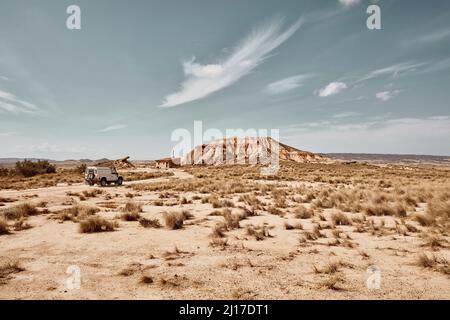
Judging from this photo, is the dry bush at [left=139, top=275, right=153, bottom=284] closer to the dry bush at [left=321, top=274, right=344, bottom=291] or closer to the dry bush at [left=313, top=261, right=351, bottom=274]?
the dry bush at [left=321, top=274, right=344, bottom=291]

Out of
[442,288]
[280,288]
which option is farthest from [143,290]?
[442,288]

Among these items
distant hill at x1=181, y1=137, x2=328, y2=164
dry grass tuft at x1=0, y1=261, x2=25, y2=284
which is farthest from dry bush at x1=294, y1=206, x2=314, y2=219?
distant hill at x1=181, y1=137, x2=328, y2=164

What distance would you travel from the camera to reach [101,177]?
101ft

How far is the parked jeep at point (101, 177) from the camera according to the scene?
30.9m

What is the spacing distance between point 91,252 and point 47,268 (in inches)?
55.2

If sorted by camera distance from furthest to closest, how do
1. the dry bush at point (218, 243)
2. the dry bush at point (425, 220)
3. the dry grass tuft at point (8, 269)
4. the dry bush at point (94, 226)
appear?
the dry bush at point (425, 220)
the dry bush at point (94, 226)
the dry bush at point (218, 243)
the dry grass tuft at point (8, 269)

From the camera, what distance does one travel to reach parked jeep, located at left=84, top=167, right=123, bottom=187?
101 feet

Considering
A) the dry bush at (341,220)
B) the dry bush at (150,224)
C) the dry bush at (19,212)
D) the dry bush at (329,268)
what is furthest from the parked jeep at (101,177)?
the dry bush at (329,268)

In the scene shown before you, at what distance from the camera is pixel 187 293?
5.54 metres

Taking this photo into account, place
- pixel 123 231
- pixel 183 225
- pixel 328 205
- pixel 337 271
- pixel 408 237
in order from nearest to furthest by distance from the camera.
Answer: pixel 337 271, pixel 408 237, pixel 123 231, pixel 183 225, pixel 328 205

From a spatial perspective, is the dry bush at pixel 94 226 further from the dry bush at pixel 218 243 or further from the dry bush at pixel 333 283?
the dry bush at pixel 333 283
